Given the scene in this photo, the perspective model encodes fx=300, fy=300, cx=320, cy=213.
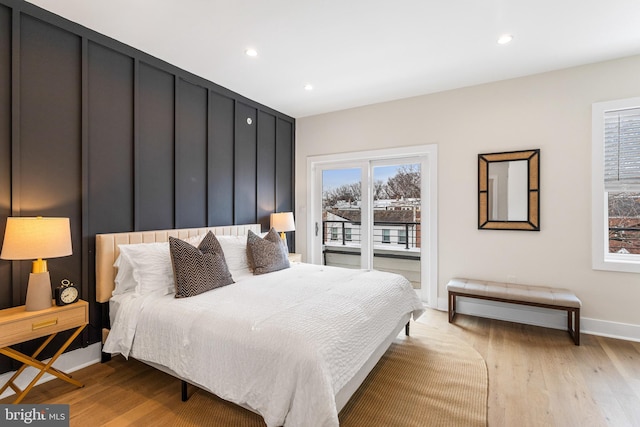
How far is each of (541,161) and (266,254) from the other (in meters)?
3.22

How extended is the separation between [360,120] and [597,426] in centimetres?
393

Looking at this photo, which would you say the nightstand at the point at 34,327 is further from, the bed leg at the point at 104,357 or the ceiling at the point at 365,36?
the ceiling at the point at 365,36

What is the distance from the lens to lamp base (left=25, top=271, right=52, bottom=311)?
2027mm

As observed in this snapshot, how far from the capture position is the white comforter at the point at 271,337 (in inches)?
60.6

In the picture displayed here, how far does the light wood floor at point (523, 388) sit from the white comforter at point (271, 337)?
0.28 metres

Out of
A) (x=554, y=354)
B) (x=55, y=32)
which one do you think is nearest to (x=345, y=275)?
(x=554, y=354)

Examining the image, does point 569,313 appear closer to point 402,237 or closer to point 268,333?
point 402,237

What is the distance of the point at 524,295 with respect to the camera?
3051 mm

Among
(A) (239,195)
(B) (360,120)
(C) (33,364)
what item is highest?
(B) (360,120)

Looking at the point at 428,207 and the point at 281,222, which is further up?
the point at 428,207

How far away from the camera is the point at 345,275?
9.75ft

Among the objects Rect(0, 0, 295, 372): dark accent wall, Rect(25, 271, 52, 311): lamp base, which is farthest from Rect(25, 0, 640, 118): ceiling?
Rect(25, 271, 52, 311): lamp base

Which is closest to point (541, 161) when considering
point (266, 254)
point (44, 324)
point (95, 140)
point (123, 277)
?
point (266, 254)

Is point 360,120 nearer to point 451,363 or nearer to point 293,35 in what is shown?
point 293,35
